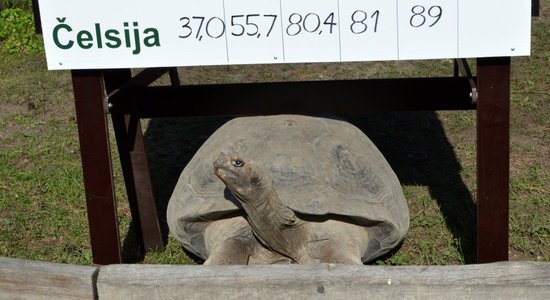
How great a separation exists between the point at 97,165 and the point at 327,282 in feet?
4.27

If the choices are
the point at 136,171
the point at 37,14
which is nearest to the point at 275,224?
the point at 136,171

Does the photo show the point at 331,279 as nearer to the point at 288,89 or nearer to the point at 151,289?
the point at 151,289

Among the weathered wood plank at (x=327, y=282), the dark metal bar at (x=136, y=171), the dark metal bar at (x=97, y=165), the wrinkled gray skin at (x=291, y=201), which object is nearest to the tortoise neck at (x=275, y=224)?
the wrinkled gray skin at (x=291, y=201)

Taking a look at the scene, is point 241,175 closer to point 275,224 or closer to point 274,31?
point 275,224

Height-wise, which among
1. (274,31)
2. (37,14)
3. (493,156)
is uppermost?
(37,14)

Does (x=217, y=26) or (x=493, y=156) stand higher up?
(x=217, y=26)

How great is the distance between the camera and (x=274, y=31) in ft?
10.1

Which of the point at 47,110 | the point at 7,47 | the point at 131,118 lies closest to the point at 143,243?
the point at 131,118

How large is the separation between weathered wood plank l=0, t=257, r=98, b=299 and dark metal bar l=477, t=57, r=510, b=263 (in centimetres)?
155

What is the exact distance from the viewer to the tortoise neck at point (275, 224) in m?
3.08

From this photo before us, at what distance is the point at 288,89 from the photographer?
11.8ft

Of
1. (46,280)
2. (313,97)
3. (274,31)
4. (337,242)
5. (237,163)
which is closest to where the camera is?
(46,280)

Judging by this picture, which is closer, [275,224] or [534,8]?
[534,8]

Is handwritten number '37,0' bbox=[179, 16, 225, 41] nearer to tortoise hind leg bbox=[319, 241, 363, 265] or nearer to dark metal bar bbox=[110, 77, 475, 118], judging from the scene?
dark metal bar bbox=[110, 77, 475, 118]
